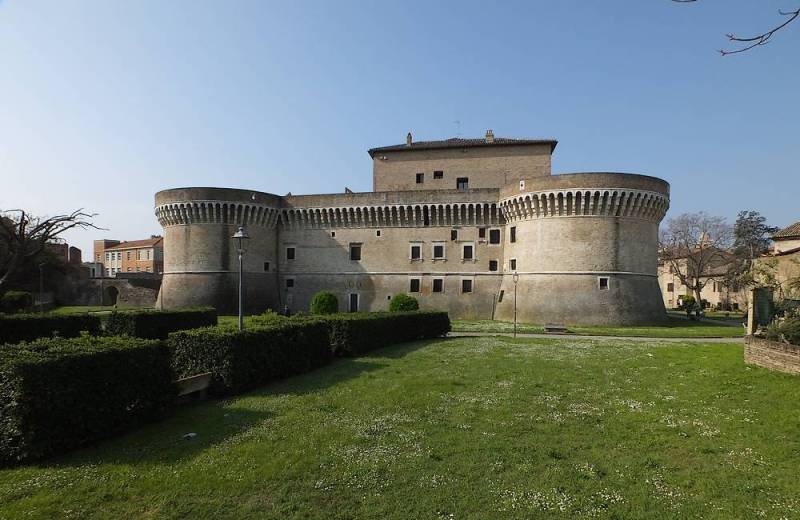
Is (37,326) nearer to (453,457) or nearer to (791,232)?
(453,457)

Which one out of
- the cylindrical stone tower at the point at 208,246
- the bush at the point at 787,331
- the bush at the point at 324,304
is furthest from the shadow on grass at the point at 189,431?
the cylindrical stone tower at the point at 208,246

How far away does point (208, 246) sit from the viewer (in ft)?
132

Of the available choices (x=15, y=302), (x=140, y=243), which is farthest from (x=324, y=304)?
(x=140, y=243)

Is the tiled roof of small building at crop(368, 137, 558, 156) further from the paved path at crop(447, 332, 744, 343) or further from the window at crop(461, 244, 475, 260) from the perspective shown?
the paved path at crop(447, 332, 744, 343)

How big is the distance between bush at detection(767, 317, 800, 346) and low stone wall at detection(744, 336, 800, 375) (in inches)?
13.1

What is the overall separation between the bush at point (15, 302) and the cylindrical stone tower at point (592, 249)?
133 feet

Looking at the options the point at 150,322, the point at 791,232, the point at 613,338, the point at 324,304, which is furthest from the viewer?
the point at 791,232

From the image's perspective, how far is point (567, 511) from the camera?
17.5 feet

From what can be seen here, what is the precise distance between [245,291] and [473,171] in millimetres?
23171

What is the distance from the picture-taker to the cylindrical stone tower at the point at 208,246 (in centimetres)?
3981

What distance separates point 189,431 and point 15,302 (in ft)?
134

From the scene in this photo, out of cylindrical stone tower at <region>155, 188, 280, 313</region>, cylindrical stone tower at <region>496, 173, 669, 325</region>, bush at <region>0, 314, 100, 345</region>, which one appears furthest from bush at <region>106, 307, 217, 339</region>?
cylindrical stone tower at <region>496, 173, 669, 325</region>

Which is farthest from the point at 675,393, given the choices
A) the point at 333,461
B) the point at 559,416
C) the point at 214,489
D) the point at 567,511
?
the point at 214,489

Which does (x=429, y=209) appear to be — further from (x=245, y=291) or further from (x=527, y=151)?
(x=245, y=291)
